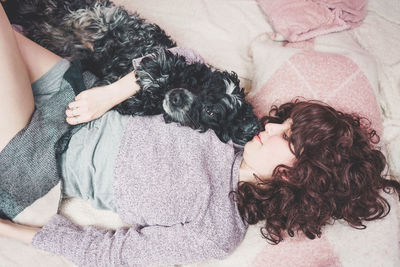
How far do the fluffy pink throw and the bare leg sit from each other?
3.60 feet

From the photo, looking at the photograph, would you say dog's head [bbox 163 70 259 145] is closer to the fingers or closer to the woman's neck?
the woman's neck

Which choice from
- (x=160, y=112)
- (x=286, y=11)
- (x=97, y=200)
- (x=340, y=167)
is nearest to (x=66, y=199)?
(x=97, y=200)

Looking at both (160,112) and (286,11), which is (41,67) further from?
(286,11)

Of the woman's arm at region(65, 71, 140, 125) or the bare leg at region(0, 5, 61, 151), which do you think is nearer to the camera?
the bare leg at region(0, 5, 61, 151)

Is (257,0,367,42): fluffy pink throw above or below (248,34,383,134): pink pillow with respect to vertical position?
above

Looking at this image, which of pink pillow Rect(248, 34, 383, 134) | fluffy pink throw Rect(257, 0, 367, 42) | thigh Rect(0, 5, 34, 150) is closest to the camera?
thigh Rect(0, 5, 34, 150)

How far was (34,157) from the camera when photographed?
3.99 ft

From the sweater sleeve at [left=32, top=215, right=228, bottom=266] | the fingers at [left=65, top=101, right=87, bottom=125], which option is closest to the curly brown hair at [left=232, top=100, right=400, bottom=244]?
the sweater sleeve at [left=32, top=215, right=228, bottom=266]

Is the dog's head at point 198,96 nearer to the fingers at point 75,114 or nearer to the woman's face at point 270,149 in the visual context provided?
the woman's face at point 270,149

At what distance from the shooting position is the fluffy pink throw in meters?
1.61

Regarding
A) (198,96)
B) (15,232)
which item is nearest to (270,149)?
(198,96)

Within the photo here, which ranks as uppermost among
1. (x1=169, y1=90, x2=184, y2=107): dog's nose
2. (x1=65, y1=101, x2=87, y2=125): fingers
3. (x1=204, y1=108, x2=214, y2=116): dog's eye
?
(x1=169, y1=90, x2=184, y2=107): dog's nose

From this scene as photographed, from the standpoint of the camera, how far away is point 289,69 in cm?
145

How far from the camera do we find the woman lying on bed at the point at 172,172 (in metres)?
1.17
